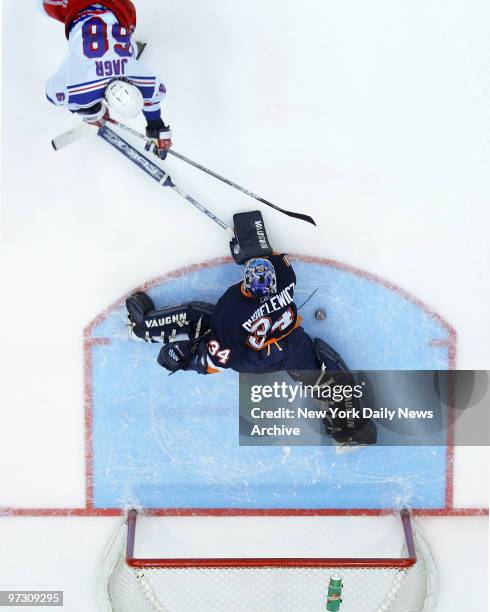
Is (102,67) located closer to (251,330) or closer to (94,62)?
(94,62)

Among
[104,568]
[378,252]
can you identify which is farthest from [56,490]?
[378,252]

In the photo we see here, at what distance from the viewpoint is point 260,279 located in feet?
15.2

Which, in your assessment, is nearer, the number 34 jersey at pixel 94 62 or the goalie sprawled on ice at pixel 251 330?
the number 34 jersey at pixel 94 62

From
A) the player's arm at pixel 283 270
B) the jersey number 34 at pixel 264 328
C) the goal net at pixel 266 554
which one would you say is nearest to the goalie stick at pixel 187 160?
the player's arm at pixel 283 270

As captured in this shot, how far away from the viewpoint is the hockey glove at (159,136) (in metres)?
4.80

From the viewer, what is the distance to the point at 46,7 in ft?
15.4

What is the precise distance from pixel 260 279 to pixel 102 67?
167 cm

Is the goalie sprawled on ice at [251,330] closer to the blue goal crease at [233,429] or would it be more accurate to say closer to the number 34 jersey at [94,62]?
the blue goal crease at [233,429]

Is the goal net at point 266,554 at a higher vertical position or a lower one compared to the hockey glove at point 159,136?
lower

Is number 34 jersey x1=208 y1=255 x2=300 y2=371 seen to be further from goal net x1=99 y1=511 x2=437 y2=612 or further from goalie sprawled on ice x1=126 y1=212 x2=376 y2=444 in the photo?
goal net x1=99 y1=511 x2=437 y2=612

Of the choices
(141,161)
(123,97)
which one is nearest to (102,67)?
(123,97)

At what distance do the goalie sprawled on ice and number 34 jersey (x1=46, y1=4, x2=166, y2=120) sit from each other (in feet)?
4.28

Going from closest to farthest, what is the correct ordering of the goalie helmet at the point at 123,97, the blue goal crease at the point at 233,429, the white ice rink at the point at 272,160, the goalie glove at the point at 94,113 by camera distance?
the goalie helmet at the point at 123,97, the goalie glove at the point at 94,113, the white ice rink at the point at 272,160, the blue goal crease at the point at 233,429

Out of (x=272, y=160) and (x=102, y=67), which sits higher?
(x=102, y=67)
